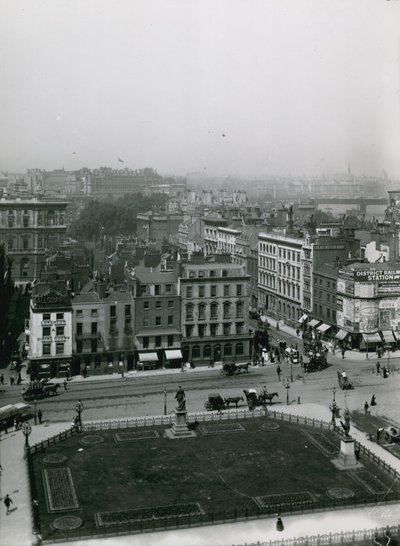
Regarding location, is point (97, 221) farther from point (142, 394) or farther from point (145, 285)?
point (142, 394)

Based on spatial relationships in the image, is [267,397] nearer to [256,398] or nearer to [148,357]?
[256,398]

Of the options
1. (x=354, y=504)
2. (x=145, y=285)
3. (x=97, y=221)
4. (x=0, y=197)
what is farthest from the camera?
(x=97, y=221)

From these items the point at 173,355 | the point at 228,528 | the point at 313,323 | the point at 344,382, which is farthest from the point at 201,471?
the point at 313,323

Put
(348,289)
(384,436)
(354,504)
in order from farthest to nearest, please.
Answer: (348,289)
(384,436)
(354,504)

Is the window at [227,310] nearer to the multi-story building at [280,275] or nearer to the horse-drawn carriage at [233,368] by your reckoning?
the horse-drawn carriage at [233,368]

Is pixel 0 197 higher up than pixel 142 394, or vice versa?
pixel 0 197

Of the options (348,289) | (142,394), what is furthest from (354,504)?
(348,289)
